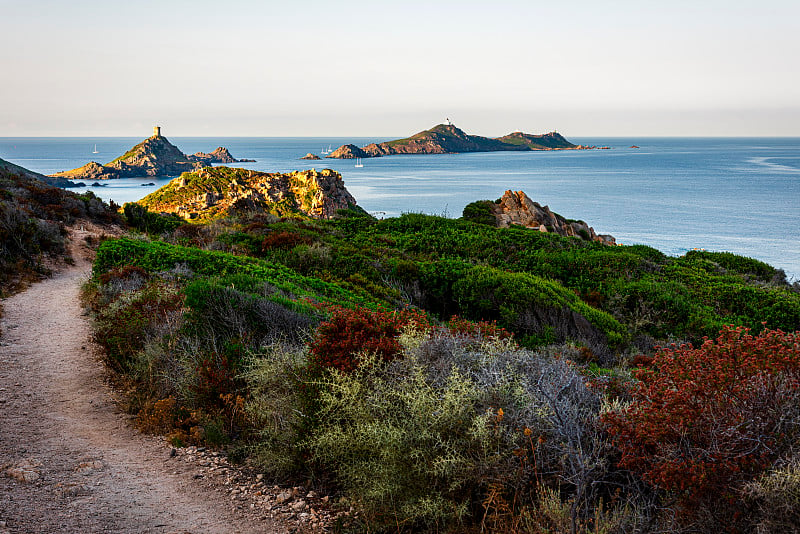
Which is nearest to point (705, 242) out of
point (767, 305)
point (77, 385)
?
point (767, 305)

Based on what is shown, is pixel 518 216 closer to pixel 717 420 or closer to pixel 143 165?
pixel 717 420

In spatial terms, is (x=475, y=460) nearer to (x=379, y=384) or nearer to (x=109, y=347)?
(x=379, y=384)

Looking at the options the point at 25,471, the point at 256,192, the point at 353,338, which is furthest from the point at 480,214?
the point at 256,192

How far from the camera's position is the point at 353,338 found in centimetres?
534

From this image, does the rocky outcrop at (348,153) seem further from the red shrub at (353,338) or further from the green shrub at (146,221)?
the red shrub at (353,338)

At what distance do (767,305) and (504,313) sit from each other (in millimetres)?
8257

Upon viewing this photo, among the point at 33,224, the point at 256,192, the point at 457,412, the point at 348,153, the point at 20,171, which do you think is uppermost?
the point at 348,153

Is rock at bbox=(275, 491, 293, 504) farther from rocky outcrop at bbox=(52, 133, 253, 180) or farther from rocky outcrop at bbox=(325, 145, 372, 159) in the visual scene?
rocky outcrop at bbox=(325, 145, 372, 159)

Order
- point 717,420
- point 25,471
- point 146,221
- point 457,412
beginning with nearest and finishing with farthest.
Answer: point 717,420 < point 457,412 < point 25,471 < point 146,221

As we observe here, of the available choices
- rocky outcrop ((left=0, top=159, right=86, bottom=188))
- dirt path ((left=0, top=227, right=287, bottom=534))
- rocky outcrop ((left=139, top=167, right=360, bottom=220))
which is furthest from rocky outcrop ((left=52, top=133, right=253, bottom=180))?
dirt path ((left=0, top=227, right=287, bottom=534))

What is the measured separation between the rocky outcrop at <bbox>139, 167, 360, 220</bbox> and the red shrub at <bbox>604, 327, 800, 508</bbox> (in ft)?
128

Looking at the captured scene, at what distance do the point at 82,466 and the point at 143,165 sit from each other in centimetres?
12885

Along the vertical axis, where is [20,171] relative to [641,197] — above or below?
above

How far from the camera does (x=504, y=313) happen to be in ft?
39.0
